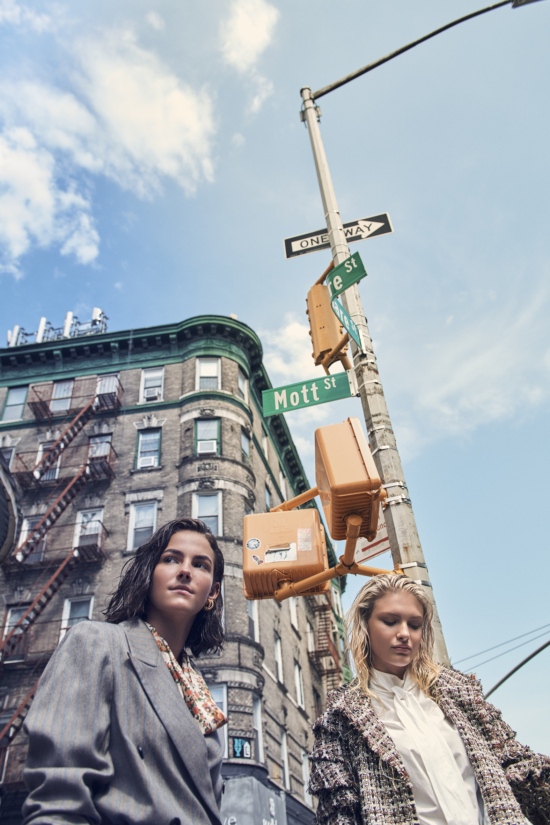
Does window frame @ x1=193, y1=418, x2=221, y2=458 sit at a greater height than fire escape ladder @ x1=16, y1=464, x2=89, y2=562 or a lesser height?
greater

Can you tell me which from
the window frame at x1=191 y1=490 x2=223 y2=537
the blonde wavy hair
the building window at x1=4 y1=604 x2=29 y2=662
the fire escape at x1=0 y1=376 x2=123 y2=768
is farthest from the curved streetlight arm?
the building window at x1=4 y1=604 x2=29 y2=662

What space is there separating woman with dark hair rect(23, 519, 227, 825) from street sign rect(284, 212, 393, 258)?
5.25 meters

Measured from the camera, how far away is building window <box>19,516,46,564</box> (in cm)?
1997

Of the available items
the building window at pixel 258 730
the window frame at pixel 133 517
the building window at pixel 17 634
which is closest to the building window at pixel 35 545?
the building window at pixel 17 634

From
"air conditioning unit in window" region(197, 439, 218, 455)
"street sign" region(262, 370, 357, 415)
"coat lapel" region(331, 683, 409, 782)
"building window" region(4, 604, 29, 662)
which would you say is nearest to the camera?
"coat lapel" region(331, 683, 409, 782)

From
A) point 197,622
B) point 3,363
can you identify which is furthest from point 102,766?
point 3,363

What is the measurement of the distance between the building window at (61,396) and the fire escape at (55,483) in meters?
0.09

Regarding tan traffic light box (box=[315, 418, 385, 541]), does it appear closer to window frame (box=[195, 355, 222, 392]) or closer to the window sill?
the window sill

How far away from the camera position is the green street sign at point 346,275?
5.17 meters

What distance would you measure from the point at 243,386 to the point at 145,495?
6427 mm

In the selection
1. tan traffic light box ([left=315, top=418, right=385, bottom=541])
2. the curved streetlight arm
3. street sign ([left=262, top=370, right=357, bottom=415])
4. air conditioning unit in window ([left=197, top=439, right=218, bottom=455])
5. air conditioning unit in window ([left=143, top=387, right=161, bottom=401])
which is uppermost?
air conditioning unit in window ([left=143, top=387, right=161, bottom=401])

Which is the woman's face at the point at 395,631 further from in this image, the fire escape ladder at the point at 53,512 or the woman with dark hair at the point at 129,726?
the fire escape ladder at the point at 53,512

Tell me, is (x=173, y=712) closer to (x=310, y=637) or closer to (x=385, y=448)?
(x=385, y=448)

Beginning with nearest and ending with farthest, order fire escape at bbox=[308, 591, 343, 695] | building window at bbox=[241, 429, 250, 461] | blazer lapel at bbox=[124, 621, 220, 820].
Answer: blazer lapel at bbox=[124, 621, 220, 820], building window at bbox=[241, 429, 250, 461], fire escape at bbox=[308, 591, 343, 695]
